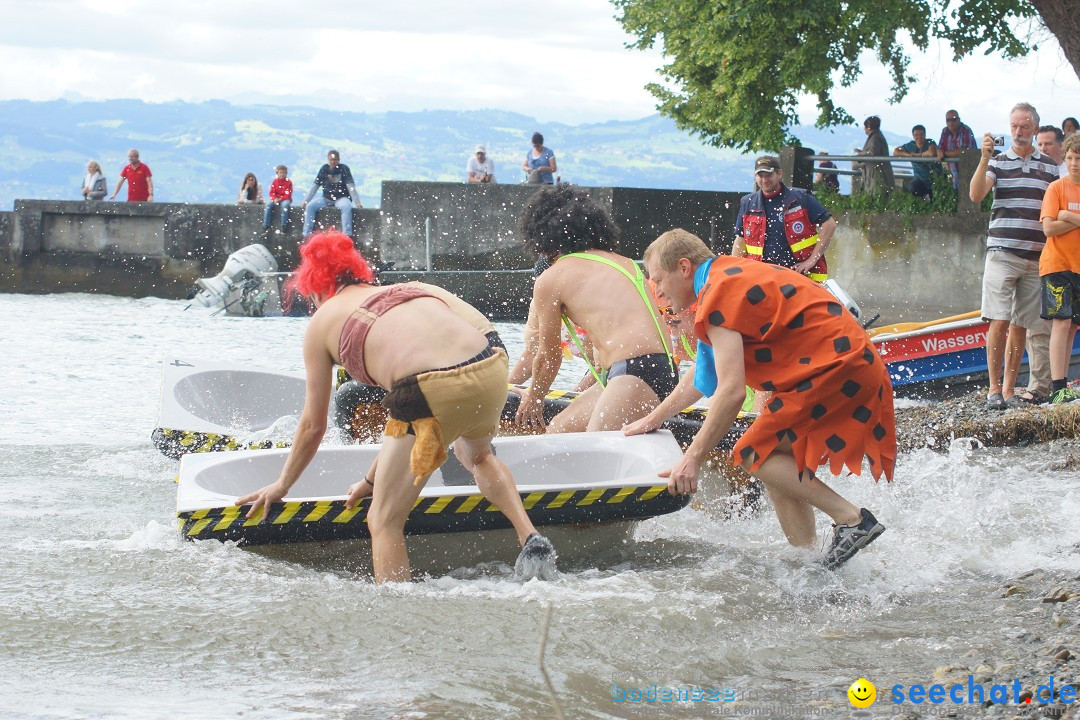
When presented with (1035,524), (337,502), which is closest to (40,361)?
(337,502)

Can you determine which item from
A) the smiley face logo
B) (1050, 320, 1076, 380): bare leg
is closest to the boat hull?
the smiley face logo

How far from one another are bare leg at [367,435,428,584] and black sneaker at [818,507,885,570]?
5.71 feet

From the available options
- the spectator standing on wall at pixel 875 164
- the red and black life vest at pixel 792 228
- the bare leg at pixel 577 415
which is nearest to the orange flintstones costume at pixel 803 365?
the bare leg at pixel 577 415

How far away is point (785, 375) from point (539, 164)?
1816cm

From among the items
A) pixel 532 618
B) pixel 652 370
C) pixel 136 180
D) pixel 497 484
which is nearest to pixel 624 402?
pixel 652 370

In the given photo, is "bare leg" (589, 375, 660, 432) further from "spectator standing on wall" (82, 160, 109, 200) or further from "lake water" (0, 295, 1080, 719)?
"spectator standing on wall" (82, 160, 109, 200)

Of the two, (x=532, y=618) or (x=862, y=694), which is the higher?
(x=862, y=694)

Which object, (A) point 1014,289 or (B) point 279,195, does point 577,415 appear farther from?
(B) point 279,195

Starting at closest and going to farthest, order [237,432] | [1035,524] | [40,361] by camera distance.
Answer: [1035,524], [237,432], [40,361]

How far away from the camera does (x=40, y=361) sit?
17.4 m

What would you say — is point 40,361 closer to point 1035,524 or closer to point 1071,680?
point 1035,524

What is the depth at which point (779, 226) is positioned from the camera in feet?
32.6

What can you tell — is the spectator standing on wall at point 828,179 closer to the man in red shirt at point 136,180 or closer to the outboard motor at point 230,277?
the outboard motor at point 230,277

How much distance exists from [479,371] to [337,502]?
0.92 metres
